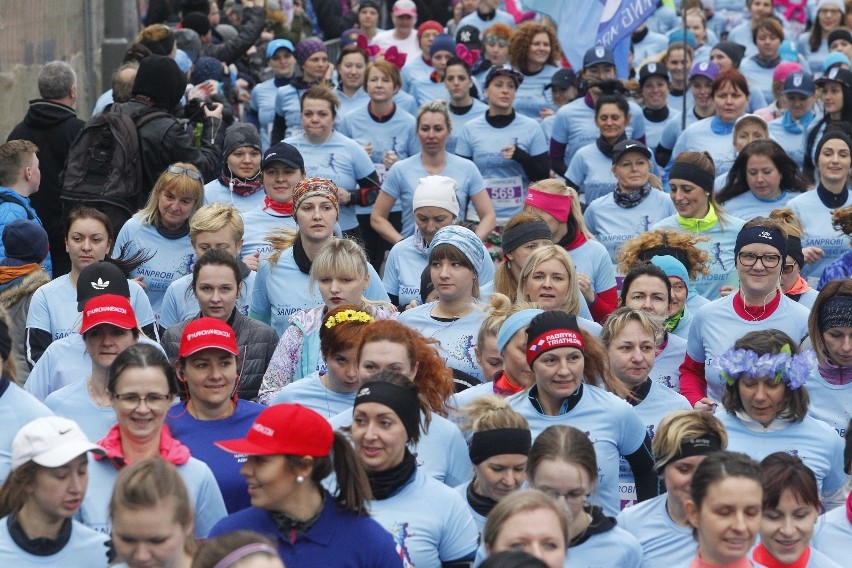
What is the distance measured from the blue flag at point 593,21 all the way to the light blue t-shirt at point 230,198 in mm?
4821

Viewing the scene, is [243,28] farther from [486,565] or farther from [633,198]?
[486,565]

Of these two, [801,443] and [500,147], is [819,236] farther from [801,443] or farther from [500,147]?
[801,443]

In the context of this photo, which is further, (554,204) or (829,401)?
A: (554,204)

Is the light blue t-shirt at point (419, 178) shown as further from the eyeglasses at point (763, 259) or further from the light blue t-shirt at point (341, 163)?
the eyeglasses at point (763, 259)

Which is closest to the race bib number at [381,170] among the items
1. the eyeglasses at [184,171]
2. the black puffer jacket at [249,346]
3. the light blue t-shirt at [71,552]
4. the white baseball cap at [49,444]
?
the eyeglasses at [184,171]

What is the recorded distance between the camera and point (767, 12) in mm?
19531

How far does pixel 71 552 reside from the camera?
562cm

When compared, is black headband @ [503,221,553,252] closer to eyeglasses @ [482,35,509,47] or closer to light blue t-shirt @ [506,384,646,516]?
light blue t-shirt @ [506,384,646,516]

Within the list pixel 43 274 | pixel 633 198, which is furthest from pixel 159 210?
pixel 633 198

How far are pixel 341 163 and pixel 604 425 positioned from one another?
5.53 m

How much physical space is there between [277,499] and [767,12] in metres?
15.4

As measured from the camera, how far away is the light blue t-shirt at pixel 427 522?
5.90 meters

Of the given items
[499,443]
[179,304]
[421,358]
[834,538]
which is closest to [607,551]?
[499,443]

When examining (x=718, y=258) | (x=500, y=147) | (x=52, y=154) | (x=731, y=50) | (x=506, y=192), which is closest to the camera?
(x=718, y=258)
